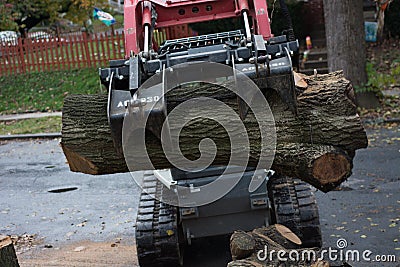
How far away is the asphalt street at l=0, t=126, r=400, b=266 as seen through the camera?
6.79 m

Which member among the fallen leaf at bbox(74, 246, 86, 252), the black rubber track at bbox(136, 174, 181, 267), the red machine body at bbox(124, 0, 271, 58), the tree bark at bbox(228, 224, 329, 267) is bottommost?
the fallen leaf at bbox(74, 246, 86, 252)

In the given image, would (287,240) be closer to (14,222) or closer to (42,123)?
(14,222)

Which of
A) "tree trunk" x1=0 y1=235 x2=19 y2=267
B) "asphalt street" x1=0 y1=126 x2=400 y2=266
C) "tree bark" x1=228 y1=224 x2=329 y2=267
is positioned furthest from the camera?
"asphalt street" x1=0 y1=126 x2=400 y2=266

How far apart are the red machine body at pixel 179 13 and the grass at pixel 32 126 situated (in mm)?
7931

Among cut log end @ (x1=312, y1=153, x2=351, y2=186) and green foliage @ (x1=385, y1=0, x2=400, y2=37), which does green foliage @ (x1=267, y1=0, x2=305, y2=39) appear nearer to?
green foliage @ (x1=385, y1=0, x2=400, y2=37)

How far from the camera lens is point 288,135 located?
16.1 ft

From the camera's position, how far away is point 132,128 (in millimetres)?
4734

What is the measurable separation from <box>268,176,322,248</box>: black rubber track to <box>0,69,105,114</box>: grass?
12.2m

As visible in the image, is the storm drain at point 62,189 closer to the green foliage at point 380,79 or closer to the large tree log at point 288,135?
the large tree log at point 288,135

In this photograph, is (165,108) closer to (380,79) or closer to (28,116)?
(380,79)

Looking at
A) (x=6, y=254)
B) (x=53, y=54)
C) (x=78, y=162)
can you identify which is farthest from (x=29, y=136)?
(x=6, y=254)

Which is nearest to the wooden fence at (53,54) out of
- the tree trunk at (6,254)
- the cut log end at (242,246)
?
the tree trunk at (6,254)

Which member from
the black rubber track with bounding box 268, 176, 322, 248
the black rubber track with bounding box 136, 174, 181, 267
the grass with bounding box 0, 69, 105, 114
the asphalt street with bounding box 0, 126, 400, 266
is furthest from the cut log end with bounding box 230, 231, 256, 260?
the grass with bounding box 0, 69, 105, 114

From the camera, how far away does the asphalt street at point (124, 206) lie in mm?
6789
